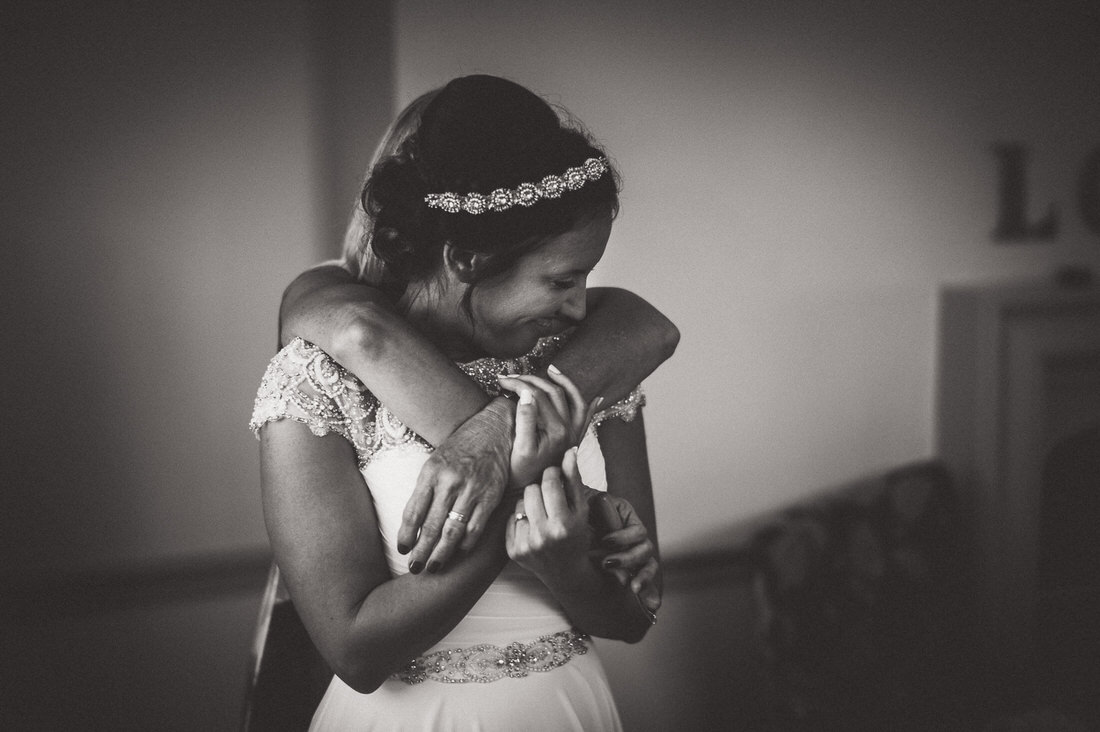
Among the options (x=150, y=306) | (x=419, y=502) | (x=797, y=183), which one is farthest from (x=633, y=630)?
(x=797, y=183)

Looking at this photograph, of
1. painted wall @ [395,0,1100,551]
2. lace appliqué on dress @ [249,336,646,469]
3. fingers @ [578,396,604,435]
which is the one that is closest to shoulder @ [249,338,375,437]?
lace appliqué on dress @ [249,336,646,469]

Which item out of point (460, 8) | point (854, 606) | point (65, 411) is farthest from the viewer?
point (854, 606)

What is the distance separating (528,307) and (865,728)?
178 cm

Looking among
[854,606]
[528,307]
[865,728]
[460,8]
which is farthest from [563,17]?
[865,728]

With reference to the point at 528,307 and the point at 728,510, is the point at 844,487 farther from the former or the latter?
the point at 528,307

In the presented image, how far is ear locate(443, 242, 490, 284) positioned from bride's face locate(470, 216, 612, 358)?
0.08 feet

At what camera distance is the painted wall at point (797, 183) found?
2.38 metres

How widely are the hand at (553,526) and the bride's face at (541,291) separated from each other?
0.24m

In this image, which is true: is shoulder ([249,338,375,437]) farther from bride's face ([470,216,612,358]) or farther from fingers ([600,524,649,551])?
fingers ([600,524,649,551])

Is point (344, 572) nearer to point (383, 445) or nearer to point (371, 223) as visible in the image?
point (383, 445)

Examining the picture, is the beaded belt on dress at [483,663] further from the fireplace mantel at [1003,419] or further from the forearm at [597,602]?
the fireplace mantel at [1003,419]

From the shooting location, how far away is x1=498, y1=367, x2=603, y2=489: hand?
3.52 ft

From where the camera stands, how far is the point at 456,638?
124 centimetres

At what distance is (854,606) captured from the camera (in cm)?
251
